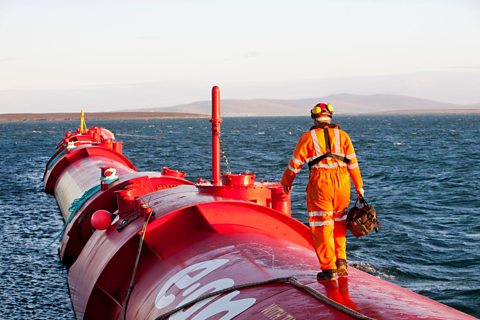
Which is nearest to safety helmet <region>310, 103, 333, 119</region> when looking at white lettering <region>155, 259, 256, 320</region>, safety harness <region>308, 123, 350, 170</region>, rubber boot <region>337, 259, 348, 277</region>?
safety harness <region>308, 123, 350, 170</region>

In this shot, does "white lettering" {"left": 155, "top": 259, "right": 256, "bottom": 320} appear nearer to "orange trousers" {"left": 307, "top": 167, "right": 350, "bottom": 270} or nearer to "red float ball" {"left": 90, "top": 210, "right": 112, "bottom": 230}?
"orange trousers" {"left": 307, "top": 167, "right": 350, "bottom": 270}

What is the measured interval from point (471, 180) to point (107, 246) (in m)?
36.9

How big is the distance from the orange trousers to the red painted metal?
0.41 metres

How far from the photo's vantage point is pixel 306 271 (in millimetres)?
8008

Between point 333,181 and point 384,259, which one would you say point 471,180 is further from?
point 333,181

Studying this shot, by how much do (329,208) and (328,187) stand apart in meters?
0.27

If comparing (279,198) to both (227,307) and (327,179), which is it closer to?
(327,179)

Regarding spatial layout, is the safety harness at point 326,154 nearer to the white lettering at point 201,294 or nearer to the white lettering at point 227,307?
the white lettering at point 201,294

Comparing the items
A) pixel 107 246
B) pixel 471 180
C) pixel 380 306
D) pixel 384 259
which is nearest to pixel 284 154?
pixel 471 180

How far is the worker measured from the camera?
8039 mm

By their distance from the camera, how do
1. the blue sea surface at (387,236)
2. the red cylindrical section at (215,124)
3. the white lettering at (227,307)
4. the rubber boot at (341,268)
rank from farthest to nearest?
the blue sea surface at (387,236) → the red cylindrical section at (215,124) → the rubber boot at (341,268) → the white lettering at (227,307)

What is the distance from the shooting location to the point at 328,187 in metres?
8.13

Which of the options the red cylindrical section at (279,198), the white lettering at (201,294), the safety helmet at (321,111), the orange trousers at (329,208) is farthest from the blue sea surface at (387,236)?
the orange trousers at (329,208)

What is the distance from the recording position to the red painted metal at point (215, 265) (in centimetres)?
672
